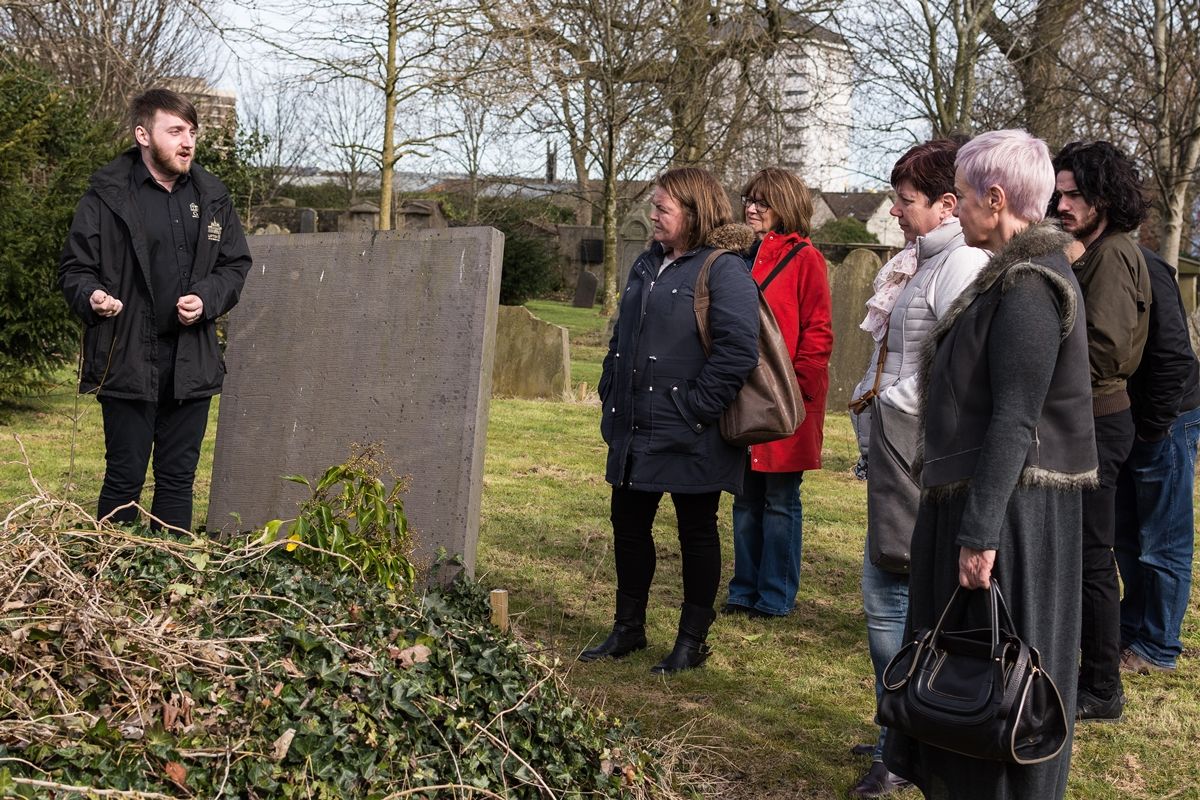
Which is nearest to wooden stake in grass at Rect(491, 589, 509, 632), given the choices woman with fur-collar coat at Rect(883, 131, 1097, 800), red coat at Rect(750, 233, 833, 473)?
red coat at Rect(750, 233, 833, 473)

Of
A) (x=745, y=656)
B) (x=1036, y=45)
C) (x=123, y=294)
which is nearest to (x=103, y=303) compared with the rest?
(x=123, y=294)

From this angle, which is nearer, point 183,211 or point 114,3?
point 183,211

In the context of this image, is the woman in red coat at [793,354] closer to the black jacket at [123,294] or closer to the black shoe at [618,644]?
the black shoe at [618,644]

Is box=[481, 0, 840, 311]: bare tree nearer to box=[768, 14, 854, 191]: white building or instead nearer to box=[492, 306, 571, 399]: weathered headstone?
box=[768, 14, 854, 191]: white building

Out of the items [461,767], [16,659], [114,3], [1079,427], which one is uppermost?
[114,3]

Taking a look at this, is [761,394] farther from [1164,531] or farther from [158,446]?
[158,446]

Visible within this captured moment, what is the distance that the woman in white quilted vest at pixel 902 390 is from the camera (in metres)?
3.76

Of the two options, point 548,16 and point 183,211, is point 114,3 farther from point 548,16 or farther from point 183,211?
point 183,211

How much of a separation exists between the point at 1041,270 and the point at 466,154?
30.3m

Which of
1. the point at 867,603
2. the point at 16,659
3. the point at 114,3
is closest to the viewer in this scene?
the point at 16,659

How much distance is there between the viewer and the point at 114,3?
746 inches

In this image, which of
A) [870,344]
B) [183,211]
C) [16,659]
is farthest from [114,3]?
[16,659]

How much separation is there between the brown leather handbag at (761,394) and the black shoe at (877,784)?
4.43ft

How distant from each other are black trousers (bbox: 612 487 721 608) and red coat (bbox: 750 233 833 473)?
731 millimetres
